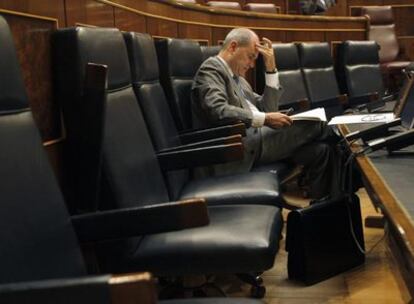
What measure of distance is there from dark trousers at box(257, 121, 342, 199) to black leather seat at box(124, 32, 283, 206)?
385 mm

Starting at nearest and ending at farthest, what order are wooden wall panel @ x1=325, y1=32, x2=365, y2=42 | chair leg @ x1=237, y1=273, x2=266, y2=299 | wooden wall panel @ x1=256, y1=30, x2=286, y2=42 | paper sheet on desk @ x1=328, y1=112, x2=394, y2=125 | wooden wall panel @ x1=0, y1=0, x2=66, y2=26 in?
wooden wall panel @ x1=0, y1=0, x2=66, y2=26 → chair leg @ x1=237, y1=273, x2=266, y2=299 → paper sheet on desk @ x1=328, y1=112, x2=394, y2=125 → wooden wall panel @ x1=256, y1=30, x2=286, y2=42 → wooden wall panel @ x1=325, y1=32, x2=365, y2=42

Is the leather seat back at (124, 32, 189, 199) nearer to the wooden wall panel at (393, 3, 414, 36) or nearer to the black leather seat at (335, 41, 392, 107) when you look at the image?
the black leather seat at (335, 41, 392, 107)

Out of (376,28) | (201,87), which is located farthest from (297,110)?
(376,28)

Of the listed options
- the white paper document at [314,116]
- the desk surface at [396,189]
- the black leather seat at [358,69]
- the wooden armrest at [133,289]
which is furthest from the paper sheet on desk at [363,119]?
the black leather seat at [358,69]

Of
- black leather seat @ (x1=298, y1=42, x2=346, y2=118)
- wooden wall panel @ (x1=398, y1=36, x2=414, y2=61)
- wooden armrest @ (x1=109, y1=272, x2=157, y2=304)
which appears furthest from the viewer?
wooden wall panel @ (x1=398, y1=36, x2=414, y2=61)

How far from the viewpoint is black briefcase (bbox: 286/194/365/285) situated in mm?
1555

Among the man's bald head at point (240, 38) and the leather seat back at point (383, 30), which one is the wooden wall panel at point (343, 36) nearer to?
the leather seat back at point (383, 30)

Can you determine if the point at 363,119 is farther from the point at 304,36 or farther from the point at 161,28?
the point at 304,36

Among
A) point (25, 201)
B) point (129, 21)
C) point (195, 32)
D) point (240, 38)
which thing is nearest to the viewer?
point (25, 201)

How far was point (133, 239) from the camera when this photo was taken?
1.05 metres

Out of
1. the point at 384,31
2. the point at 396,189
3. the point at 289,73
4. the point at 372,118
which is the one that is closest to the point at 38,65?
the point at 396,189

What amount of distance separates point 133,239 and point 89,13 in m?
0.55

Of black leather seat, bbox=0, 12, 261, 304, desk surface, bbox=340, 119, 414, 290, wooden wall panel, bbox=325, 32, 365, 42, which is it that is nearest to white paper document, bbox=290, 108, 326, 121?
desk surface, bbox=340, 119, 414, 290

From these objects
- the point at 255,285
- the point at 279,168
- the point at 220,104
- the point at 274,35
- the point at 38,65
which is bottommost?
the point at 255,285
